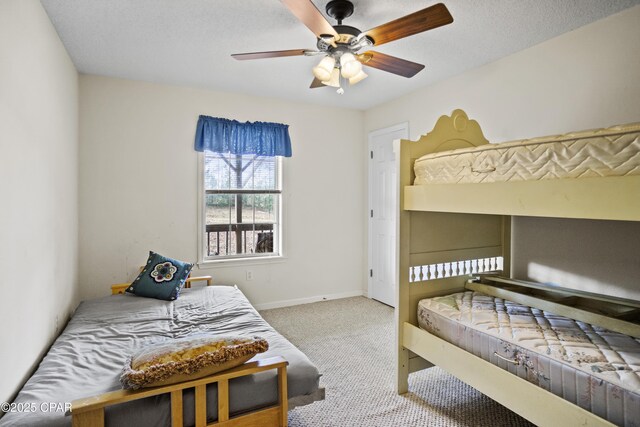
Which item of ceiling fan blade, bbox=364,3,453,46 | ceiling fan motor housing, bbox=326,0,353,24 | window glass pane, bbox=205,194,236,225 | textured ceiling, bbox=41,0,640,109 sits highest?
textured ceiling, bbox=41,0,640,109

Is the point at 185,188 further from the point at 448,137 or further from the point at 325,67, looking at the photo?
the point at 448,137

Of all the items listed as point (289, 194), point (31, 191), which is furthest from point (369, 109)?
point (31, 191)

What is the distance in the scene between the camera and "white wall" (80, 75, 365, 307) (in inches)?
128

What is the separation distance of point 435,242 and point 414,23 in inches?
52.2

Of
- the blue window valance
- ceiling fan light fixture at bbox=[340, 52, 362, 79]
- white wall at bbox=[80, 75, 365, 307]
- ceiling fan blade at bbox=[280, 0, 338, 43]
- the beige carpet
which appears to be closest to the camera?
ceiling fan blade at bbox=[280, 0, 338, 43]

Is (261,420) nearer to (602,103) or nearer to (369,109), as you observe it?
(602,103)

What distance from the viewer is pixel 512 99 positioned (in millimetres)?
2766

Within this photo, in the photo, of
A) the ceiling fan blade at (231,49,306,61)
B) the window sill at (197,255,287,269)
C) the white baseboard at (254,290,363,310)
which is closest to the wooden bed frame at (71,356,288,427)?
the ceiling fan blade at (231,49,306,61)

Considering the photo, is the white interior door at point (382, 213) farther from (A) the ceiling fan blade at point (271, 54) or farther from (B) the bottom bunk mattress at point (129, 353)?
(A) the ceiling fan blade at point (271, 54)

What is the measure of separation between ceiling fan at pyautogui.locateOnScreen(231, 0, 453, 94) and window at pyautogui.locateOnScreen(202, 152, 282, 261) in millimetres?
1812

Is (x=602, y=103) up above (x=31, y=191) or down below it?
above

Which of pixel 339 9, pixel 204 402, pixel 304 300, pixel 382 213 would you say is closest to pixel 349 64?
pixel 339 9

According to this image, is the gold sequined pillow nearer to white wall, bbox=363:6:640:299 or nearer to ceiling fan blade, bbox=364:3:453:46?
ceiling fan blade, bbox=364:3:453:46

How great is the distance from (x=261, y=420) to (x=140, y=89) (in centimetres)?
321
